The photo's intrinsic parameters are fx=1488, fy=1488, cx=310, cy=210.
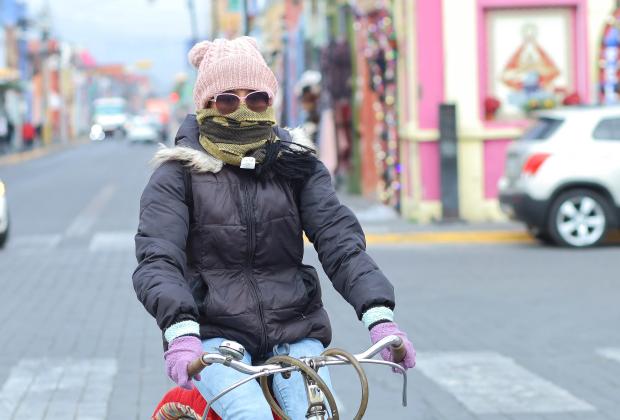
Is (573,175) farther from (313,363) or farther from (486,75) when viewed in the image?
(313,363)

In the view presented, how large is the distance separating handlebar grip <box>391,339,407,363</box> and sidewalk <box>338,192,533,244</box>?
46.6 ft

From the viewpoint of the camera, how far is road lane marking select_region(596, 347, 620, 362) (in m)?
9.13

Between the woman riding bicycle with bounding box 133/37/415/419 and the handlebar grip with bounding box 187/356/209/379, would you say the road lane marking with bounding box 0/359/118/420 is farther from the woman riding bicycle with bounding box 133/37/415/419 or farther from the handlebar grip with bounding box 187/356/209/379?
the handlebar grip with bounding box 187/356/209/379

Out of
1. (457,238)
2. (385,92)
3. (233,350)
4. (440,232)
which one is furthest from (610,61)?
(233,350)

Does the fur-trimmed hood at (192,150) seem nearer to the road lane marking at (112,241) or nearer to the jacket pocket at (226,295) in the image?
the jacket pocket at (226,295)

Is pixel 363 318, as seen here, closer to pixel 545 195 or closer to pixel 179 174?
pixel 179 174

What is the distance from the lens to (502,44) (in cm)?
2092

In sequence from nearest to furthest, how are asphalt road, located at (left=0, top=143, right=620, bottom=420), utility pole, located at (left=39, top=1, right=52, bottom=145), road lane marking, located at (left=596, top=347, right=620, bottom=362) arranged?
asphalt road, located at (left=0, top=143, right=620, bottom=420) → road lane marking, located at (left=596, top=347, right=620, bottom=362) → utility pole, located at (left=39, top=1, right=52, bottom=145)

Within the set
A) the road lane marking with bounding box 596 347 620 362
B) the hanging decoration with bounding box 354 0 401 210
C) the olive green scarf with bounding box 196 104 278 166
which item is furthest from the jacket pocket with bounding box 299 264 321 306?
the hanging decoration with bounding box 354 0 401 210

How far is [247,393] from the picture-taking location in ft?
12.6

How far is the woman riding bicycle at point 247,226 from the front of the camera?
4.12 m

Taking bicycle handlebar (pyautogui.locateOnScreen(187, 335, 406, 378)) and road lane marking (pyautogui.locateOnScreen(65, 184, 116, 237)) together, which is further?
road lane marking (pyautogui.locateOnScreen(65, 184, 116, 237))

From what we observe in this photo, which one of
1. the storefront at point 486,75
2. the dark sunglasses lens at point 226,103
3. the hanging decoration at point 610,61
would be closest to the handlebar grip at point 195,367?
the dark sunglasses lens at point 226,103

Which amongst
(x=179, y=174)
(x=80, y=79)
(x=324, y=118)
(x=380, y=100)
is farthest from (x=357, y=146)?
(x=80, y=79)
